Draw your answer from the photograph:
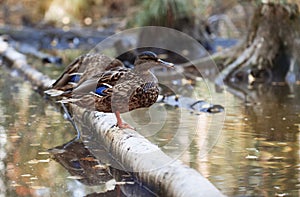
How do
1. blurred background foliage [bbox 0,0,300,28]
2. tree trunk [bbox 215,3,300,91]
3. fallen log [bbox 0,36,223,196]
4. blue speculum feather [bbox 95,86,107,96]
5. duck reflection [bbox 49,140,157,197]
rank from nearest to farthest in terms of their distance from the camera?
fallen log [bbox 0,36,223,196] < duck reflection [bbox 49,140,157,197] < blue speculum feather [bbox 95,86,107,96] < tree trunk [bbox 215,3,300,91] < blurred background foliage [bbox 0,0,300,28]

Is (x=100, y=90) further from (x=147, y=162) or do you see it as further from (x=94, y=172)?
(x=147, y=162)

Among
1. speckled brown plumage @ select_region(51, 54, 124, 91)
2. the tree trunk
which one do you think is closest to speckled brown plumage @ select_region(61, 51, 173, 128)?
speckled brown plumage @ select_region(51, 54, 124, 91)

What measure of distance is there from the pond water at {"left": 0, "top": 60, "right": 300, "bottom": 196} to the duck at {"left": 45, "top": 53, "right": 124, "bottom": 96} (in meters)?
0.57

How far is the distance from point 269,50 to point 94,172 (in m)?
7.81

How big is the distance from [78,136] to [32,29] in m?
16.1

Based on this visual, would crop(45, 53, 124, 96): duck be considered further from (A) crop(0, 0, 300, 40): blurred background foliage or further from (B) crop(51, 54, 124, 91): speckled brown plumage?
(A) crop(0, 0, 300, 40): blurred background foliage

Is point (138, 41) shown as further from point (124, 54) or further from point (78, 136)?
point (78, 136)

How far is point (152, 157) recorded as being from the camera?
19.5 ft

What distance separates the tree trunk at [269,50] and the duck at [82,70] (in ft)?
17.2

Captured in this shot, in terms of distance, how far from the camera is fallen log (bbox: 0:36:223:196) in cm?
518

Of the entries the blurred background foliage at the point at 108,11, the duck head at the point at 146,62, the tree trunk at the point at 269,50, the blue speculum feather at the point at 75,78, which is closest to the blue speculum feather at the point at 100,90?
the duck head at the point at 146,62

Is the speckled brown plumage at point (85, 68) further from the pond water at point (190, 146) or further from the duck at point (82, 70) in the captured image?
the pond water at point (190, 146)

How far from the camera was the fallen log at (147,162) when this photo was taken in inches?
204

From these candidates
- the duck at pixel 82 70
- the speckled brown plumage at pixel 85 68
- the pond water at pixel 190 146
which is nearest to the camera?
the pond water at pixel 190 146
